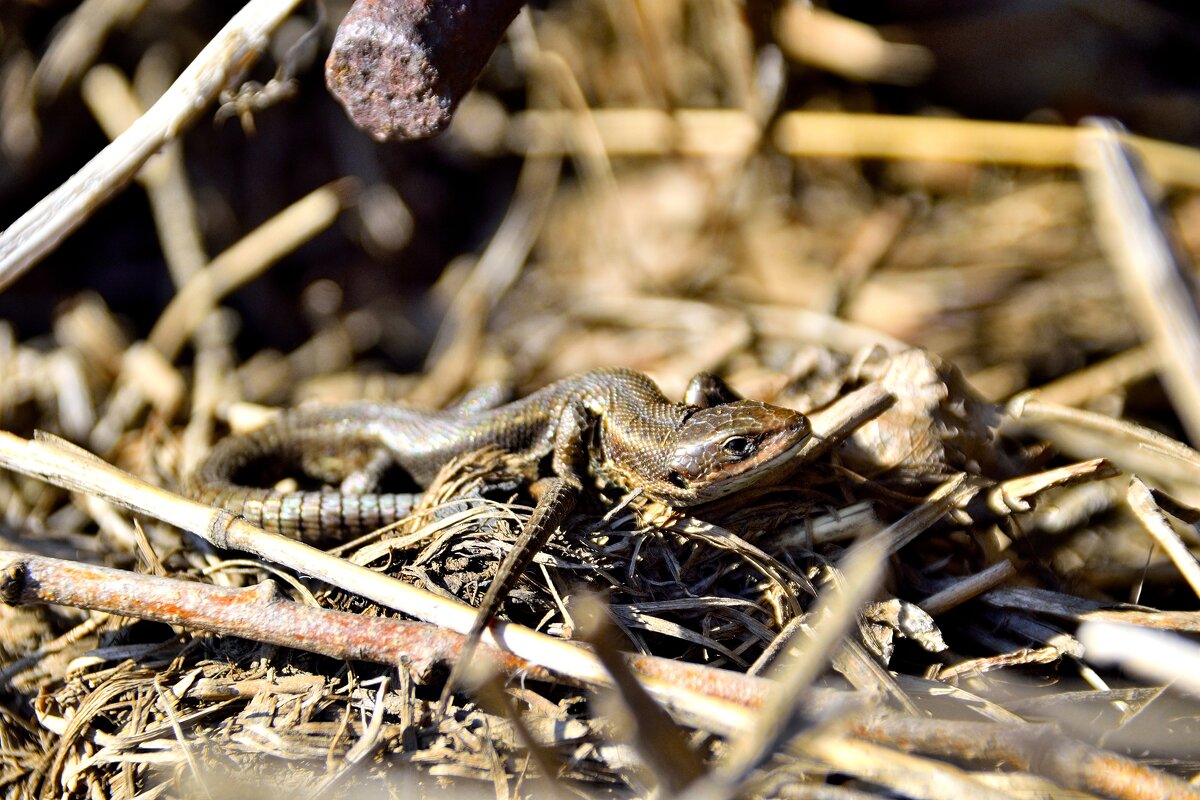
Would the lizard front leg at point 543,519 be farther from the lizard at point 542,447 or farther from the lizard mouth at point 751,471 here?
the lizard mouth at point 751,471

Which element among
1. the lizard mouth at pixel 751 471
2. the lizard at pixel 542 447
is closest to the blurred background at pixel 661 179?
the lizard at pixel 542 447

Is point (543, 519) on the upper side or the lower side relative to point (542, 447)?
upper

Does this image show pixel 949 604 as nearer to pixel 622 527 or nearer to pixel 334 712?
pixel 622 527

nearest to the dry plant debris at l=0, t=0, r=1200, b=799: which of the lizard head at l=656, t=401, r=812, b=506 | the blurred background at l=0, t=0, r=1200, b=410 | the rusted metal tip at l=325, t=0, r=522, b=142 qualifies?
the blurred background at l=0, t=0, r=1200, b=410

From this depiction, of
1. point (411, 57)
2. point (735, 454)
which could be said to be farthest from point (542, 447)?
point (411, 57)

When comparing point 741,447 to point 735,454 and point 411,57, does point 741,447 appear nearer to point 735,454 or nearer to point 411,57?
point 735,454

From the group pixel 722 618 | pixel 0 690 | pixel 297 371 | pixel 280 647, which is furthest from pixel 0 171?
pixel 722 618

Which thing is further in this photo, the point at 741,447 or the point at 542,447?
the point at 542,447

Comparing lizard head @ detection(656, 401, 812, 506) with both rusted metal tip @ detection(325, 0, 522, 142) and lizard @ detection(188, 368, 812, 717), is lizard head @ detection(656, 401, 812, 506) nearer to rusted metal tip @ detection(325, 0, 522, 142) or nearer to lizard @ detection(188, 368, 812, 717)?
lizard @ detection(188, 368, 812, 717)
